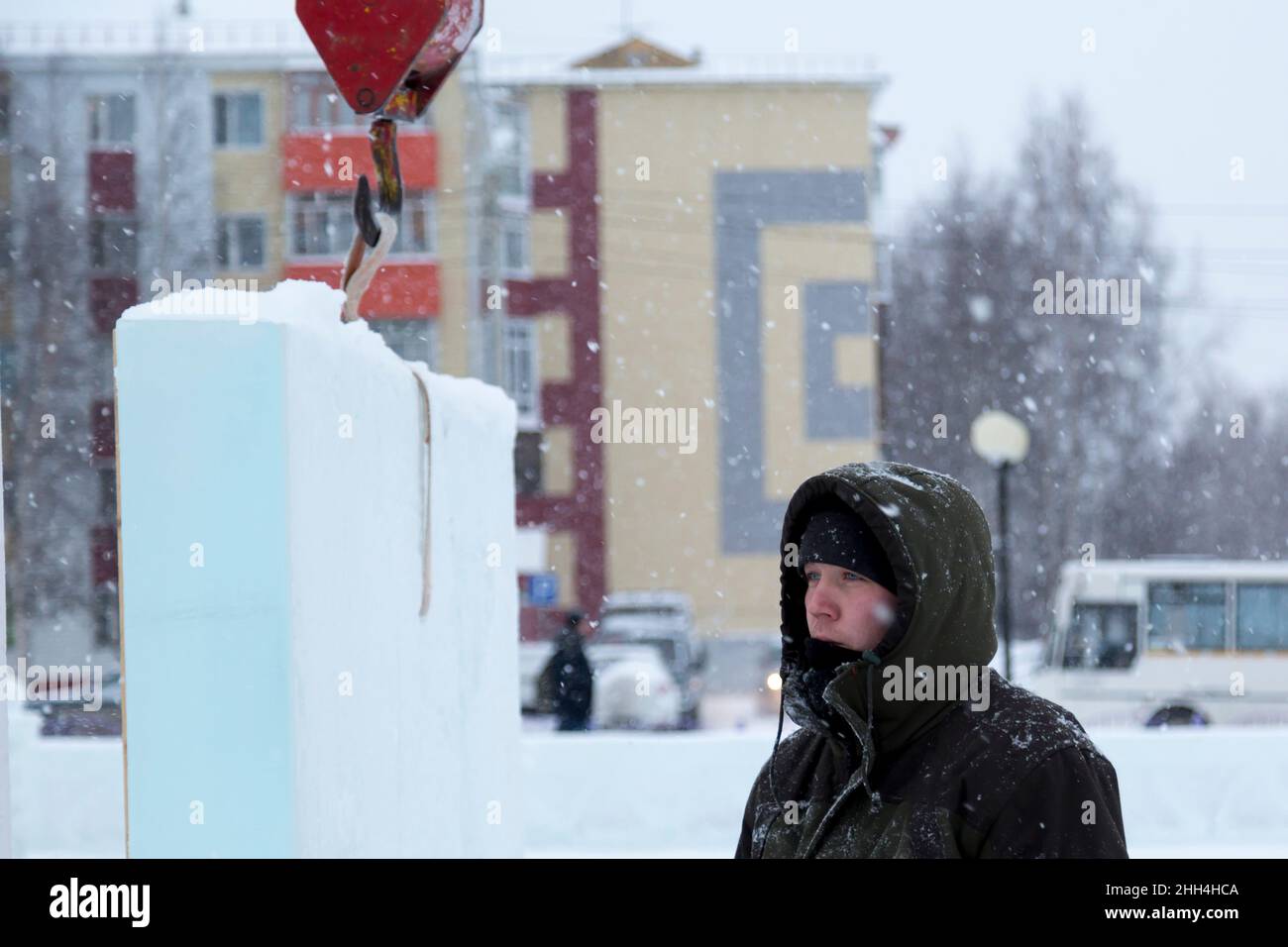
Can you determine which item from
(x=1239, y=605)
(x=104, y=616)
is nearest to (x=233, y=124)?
(x=104, y=616)

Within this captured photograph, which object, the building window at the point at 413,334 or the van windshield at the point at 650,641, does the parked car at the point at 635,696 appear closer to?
the van windshield at the point at 650,641

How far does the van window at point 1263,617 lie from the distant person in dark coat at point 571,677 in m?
6.82

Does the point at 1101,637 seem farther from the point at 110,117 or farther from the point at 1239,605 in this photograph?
the point at 110,117

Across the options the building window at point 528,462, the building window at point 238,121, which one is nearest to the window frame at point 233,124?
the building window at point 238,121

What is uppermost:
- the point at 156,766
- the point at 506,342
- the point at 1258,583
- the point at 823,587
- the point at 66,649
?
the point at 506,342

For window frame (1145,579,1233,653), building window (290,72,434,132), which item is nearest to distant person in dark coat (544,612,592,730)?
window frame (1145,579,1233,653)

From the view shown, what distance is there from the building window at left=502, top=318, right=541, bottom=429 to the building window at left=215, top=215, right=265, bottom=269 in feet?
14.3

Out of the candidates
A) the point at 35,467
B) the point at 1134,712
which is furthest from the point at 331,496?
the point at 35,467

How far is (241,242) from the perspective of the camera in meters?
25.0

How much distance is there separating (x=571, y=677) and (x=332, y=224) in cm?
1470
